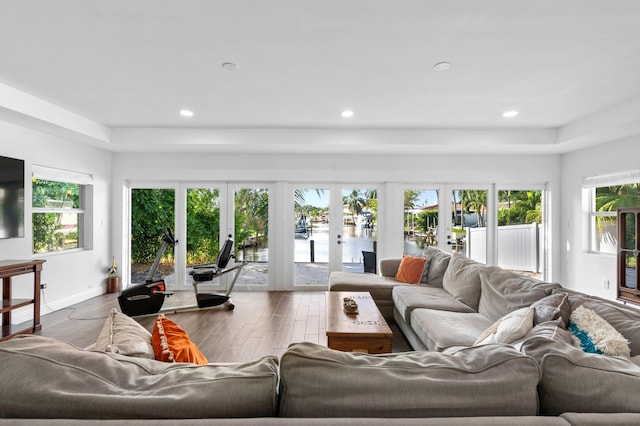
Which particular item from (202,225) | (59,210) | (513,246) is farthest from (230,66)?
(513,246)

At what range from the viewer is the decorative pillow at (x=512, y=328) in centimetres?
179

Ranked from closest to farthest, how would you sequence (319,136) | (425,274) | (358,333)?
(358,333) < (425,274) < (319,136)

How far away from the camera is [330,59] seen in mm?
2824

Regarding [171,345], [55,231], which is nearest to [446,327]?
[171,345]

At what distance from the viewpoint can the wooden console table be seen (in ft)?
11.2

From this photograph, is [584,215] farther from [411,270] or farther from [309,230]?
[309,230]

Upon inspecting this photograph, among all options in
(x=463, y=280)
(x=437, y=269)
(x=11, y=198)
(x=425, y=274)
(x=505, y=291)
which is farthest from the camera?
(x=425, y=274)

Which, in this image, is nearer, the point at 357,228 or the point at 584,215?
the point at 584,215

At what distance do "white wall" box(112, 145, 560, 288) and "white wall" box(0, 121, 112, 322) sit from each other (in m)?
0.29

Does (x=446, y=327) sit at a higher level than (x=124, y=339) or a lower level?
lower

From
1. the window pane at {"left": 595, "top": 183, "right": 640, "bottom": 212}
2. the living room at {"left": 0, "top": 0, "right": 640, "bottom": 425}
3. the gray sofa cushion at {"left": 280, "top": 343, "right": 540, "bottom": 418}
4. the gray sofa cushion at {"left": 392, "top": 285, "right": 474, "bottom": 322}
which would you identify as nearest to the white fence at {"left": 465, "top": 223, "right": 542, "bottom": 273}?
the living room at {"left": 0, "top": 0, "right": 640, "bottom": 425}

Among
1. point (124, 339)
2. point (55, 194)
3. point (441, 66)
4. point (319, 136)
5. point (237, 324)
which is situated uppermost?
point (441, 66)

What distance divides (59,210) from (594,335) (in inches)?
238

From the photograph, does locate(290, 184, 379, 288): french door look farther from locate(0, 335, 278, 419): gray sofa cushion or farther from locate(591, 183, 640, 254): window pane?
locate(0, 335, 278, 419): gray sofa cushion
